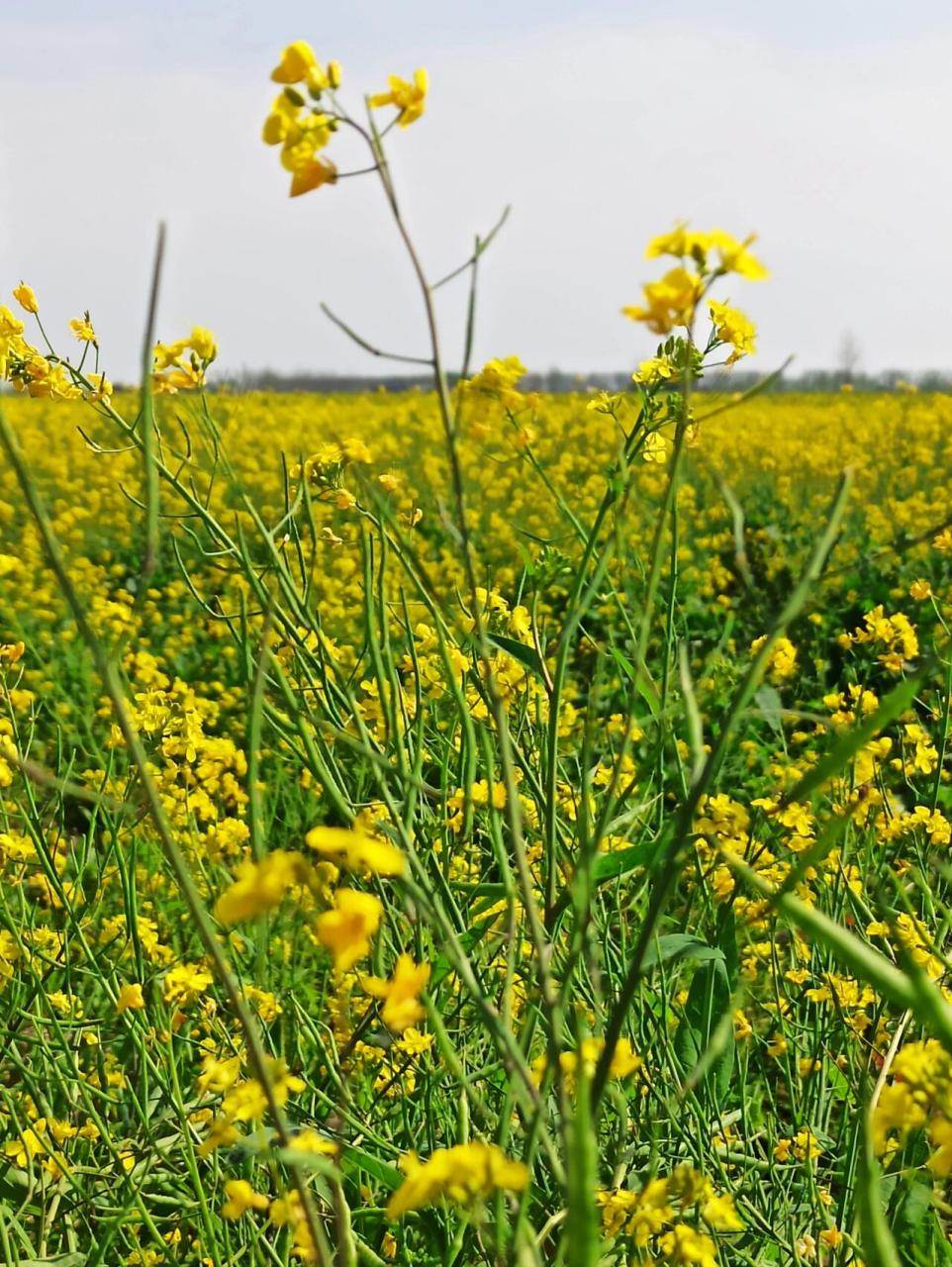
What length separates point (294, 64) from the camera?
688 millimetres

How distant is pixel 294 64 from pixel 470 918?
3.21 ft

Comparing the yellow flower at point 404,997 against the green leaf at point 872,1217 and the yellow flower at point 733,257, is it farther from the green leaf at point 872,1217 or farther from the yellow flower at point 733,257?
the yellow flower at point 733,257

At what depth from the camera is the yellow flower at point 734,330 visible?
4.17 feet

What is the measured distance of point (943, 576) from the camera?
4.36 m

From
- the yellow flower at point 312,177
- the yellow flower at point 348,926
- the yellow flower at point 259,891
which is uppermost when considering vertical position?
the yellow flower at point 312,177

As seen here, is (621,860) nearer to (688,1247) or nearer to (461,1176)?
(688,1247)

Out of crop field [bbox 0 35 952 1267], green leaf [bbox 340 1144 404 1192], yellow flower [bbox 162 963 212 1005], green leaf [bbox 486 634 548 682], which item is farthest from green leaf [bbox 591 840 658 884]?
yellow flower [bbox 162 963 212 1005]

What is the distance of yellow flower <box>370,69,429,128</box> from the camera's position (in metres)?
0.69

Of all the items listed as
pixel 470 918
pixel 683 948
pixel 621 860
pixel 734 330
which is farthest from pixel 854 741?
pixel 470 918

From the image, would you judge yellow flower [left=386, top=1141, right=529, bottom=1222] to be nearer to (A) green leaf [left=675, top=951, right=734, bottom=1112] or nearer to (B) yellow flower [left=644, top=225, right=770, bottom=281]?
(B) yellow flower [left=644, top=225, right=770, bottom=281]

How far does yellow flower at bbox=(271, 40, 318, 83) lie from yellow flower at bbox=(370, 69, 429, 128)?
4 centimetres

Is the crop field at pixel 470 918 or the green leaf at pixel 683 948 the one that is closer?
the crop field at pixel 470 918

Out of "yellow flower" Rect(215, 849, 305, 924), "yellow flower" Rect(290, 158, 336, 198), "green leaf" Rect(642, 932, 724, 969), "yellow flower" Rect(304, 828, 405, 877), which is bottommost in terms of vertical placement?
"green leaf" Rect(642, 932, 724, 969)

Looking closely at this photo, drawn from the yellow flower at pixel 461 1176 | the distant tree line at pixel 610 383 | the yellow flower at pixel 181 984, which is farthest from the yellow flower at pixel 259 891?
the distant tree line at pixel 610 383
